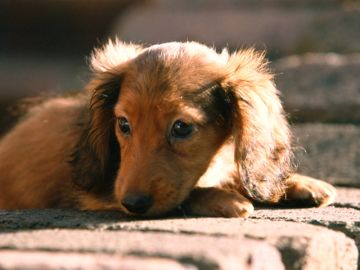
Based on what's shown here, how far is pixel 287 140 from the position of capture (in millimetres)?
4207

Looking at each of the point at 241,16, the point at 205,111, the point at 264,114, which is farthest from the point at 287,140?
the point at 241,16

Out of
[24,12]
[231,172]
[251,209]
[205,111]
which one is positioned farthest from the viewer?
[24,12]

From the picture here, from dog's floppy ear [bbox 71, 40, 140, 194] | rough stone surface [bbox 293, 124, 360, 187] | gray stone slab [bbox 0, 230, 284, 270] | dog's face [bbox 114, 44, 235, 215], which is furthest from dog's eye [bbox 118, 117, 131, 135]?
rough stone surface [bbox 293, 124, 360, 187]

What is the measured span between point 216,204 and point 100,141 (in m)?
0.84

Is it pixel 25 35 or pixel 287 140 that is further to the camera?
pixel 25 35

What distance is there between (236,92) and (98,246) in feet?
4.81

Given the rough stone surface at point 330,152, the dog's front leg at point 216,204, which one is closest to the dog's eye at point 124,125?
the dog's front leg at point 216,204

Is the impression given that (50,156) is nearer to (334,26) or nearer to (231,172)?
(231,172)

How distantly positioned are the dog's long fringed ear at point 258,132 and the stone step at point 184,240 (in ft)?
0.58

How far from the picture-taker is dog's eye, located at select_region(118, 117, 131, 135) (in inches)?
155

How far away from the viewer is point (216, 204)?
3693 millimetres

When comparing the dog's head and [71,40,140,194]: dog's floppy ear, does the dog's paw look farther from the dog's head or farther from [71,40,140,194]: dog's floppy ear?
[71,40,140,194]: dog's floppy ear

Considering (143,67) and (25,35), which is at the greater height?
(143,67)

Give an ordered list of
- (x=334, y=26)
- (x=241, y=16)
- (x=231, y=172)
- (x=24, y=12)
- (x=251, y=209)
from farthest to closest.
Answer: (x=24, y=12) → (x=241, y=16) → (x=334, y=26) → (x=231, y=172) → (x=251, y=209)
